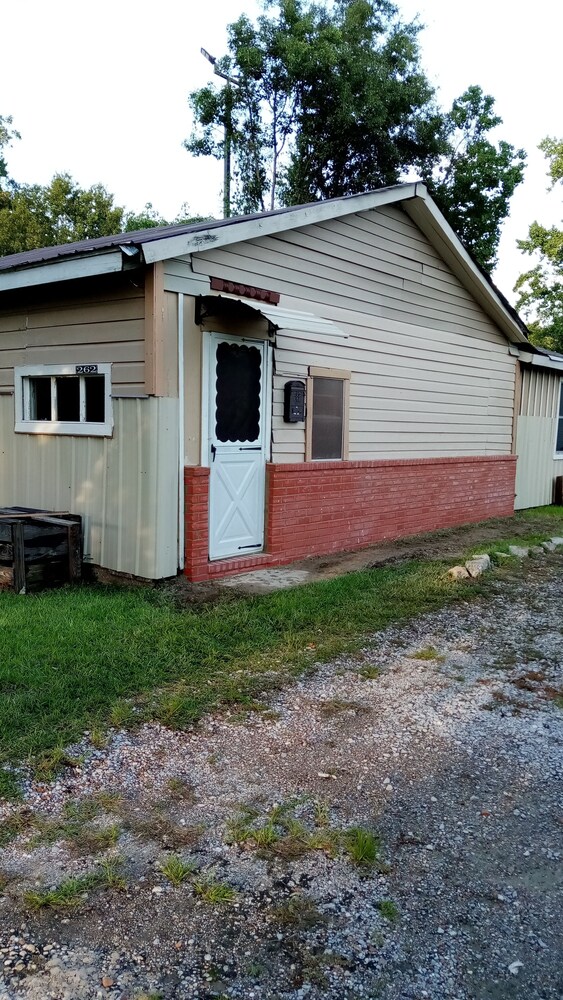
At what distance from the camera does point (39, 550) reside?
6613 millimetres

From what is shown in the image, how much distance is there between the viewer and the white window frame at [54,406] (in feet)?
22.1

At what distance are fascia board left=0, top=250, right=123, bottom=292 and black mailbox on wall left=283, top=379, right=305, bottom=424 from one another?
2529 millimetres

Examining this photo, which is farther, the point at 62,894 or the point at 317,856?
the point at 317,856

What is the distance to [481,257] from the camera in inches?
1056

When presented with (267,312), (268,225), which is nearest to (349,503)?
(267,312)

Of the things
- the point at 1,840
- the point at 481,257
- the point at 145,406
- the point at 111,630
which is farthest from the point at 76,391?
the point at 481,257

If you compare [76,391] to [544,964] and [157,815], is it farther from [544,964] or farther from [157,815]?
[544,964]

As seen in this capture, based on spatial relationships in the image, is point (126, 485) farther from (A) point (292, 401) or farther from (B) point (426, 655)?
(B) point (426, 655)

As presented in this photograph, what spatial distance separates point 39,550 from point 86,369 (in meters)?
1.76

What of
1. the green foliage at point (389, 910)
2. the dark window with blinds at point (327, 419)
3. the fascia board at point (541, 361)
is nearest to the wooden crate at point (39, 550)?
the dark window with blinds at point (327, 419)

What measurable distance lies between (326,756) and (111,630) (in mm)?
2211

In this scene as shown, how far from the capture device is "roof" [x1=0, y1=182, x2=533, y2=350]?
19.4ft

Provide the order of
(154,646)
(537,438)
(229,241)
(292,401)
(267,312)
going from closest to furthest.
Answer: (154,646) < (229,241) < (267,312) < (292,401) < (537,438)

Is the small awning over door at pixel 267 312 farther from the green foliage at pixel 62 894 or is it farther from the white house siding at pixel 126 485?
the green foliage at pixel 62 894
